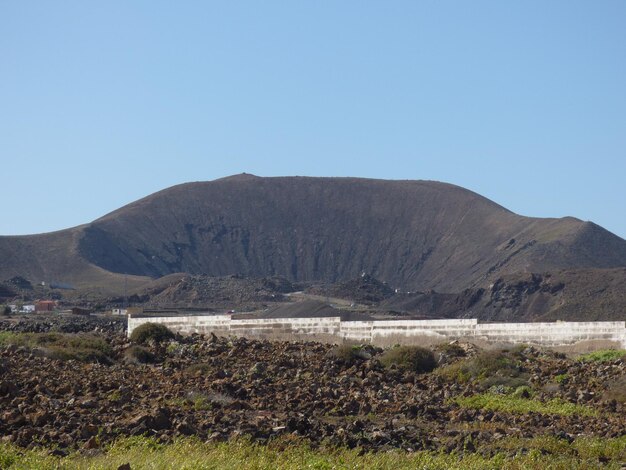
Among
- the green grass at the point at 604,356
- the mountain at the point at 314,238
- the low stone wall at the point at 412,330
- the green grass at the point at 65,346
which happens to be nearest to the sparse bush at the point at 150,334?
the green grass at the point at 65,346

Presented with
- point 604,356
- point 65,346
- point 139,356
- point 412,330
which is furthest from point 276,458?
point 412,330

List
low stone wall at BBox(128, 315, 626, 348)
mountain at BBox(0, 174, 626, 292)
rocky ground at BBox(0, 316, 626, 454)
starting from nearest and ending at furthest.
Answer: rocky ground at BBox(0, 316, 626, 454), low stone wall at BBox(128, 315, 626, 348), mountain at BBox(0, 174, 626, 292)

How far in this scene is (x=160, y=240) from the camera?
150875 millimetres

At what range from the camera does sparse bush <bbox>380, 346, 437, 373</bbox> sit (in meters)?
24.0

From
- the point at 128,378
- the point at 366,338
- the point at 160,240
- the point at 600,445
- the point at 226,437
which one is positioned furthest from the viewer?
the point at 160,240

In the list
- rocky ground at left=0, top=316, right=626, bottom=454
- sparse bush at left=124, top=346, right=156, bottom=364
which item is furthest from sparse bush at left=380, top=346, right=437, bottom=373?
sparse bush at left=124, top=346, right=156, bottom=364

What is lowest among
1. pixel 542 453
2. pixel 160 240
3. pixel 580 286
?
pixel 542 453

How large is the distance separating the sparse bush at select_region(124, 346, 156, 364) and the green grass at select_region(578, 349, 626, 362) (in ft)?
33.4

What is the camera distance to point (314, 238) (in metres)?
164

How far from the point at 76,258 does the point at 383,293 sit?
119 feet

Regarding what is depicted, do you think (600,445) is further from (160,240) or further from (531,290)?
(160,240)

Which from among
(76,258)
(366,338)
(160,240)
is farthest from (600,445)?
(160,240)

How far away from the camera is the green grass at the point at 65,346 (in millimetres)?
22328

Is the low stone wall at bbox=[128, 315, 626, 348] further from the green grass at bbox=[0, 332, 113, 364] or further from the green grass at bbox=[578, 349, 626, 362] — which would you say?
the green grass at bbox=[0, 332, 113, 364]
